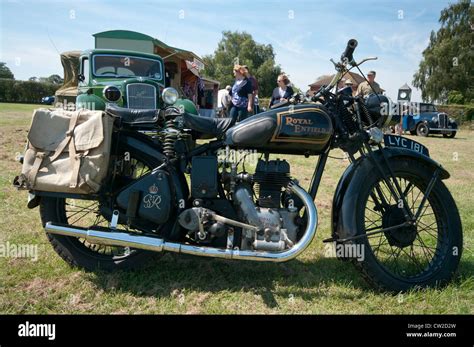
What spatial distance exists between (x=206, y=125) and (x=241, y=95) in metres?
5.30

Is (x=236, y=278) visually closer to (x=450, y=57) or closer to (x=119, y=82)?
(x=119, y=82)

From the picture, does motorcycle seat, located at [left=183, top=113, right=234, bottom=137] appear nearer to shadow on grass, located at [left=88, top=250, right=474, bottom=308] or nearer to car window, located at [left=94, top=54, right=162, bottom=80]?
shadow on grass, located at [left=88, top=250, right=474, bottom=308]

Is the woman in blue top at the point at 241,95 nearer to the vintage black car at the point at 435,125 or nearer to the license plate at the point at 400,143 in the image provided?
the license plate at the point at 400,143

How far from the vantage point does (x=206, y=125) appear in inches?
111

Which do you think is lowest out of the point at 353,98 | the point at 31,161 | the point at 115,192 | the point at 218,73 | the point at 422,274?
the point at 422,274

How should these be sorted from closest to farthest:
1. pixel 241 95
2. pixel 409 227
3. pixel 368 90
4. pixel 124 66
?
pixel 409 227 → pixel 368 90 → pixel 241 95 → pixel 124 66

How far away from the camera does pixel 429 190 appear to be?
9.46 feet

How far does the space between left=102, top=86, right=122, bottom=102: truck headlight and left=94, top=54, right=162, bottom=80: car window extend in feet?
4.35

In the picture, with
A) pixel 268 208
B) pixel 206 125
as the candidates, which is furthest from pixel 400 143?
pixel 206 125

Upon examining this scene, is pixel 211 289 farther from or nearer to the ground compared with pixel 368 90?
nearer to the ground

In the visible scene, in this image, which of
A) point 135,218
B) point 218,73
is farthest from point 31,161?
point 218,73

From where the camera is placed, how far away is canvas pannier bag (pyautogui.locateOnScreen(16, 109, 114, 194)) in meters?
2.65
